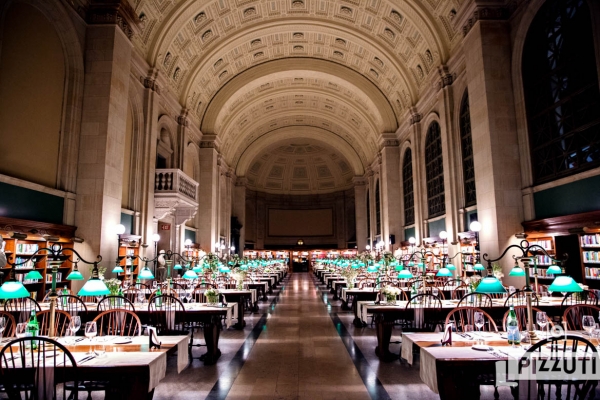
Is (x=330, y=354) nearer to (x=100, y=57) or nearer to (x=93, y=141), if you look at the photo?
(x=93, y=141)

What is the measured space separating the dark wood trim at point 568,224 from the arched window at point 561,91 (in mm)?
1246

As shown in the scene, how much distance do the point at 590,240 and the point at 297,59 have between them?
21123 mm

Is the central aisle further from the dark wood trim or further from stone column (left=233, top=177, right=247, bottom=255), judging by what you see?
stone column (left=233, top=177, right=247, bottom=255)

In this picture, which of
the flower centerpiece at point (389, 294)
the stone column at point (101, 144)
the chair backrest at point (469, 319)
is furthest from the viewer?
the stone column at point (101, 144)

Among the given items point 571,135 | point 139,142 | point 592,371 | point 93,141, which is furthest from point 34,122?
point 571,135

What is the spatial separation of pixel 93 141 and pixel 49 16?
3490mm

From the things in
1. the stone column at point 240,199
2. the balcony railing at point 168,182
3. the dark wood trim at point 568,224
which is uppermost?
the stone column at point 240,199

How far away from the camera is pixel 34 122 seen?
34.4ft

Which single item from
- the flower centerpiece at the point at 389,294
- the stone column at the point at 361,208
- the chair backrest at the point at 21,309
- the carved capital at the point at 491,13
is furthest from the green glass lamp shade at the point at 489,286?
the stone column at the point at 361,208

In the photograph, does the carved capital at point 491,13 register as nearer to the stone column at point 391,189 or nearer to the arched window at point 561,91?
the arched window at point 561,91

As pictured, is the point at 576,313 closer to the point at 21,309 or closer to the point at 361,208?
the point at 21,309

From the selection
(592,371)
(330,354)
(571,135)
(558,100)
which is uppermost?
(558,100)

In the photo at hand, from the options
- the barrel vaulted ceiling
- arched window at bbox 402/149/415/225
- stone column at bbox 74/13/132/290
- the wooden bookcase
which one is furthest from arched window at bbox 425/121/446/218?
the wooden bookcase

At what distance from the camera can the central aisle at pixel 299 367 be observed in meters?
5.35
